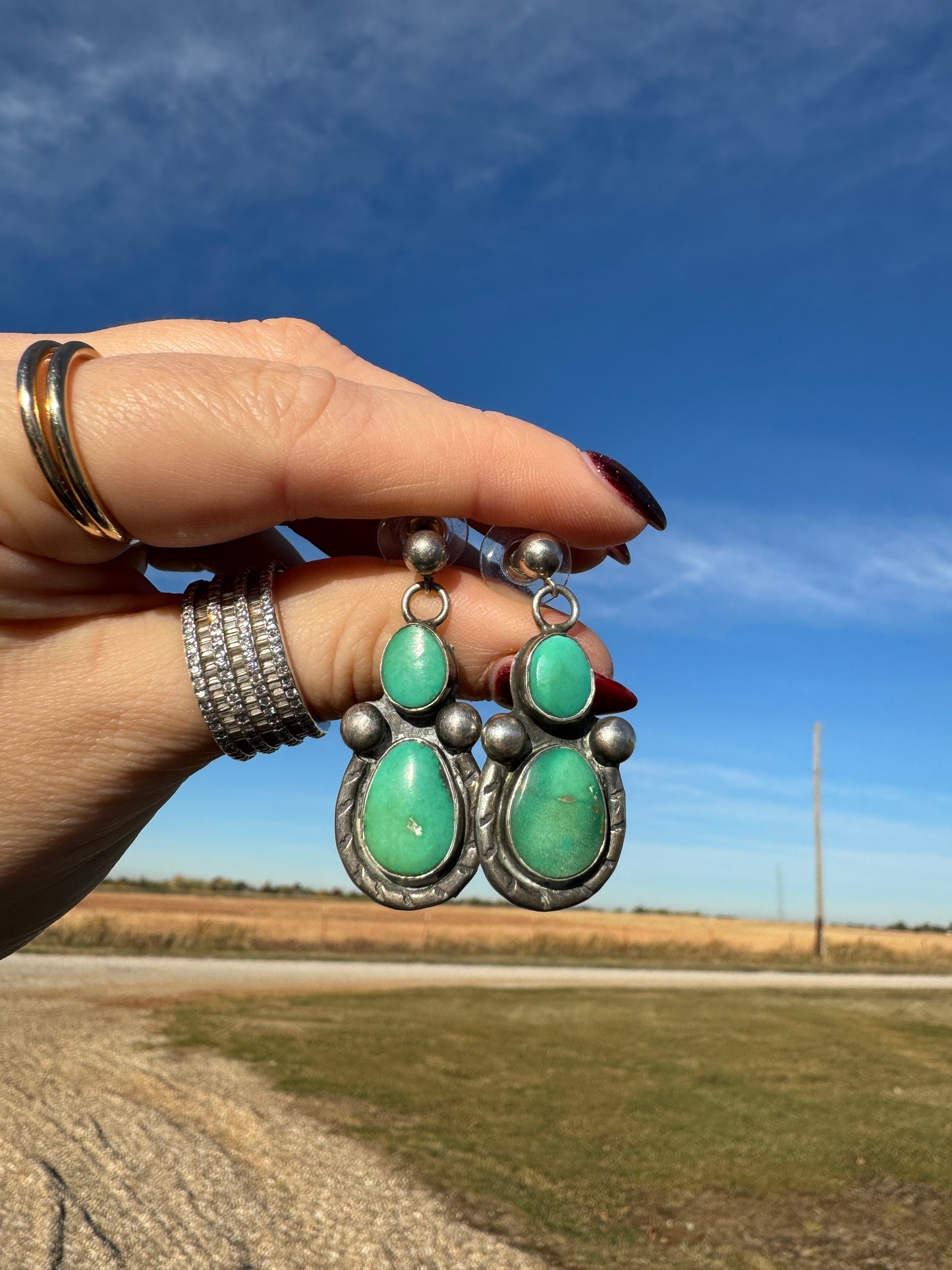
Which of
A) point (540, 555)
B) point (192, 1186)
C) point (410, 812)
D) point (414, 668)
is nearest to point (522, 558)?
point (540, 555)

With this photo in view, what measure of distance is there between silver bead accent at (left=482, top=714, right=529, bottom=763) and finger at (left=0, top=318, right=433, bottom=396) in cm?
73

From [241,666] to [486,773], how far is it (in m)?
0.54

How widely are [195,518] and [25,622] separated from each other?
0.45m

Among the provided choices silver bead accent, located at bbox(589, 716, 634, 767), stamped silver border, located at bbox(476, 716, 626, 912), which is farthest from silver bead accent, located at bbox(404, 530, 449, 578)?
silver bead accent, located at bbox(589, 716, 634, 767)

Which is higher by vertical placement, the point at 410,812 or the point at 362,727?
the point at 362,727

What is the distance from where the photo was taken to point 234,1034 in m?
13.4

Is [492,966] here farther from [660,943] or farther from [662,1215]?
[662,1215]

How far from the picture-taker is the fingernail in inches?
76.9

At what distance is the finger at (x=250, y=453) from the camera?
169cm

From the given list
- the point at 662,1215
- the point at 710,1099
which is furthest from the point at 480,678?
the point at 710,1099

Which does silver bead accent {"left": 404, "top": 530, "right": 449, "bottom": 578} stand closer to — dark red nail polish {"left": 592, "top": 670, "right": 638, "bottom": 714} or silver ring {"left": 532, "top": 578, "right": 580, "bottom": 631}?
silver ring {"left": 532, "top": 578, "right": 580, "bottom": 631}

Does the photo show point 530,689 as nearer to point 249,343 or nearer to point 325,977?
point 249,343

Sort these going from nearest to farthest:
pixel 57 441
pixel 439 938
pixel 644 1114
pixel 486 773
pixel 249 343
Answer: pixel 57 441 < pixel 486 773 < pixel 249 343 < pixel 644 1114 < pixel 439 938

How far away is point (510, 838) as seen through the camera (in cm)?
197
